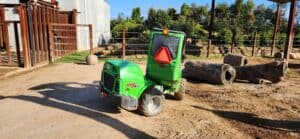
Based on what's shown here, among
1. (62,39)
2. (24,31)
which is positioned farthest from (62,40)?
(24,31)

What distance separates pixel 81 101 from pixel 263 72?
16.6 feet

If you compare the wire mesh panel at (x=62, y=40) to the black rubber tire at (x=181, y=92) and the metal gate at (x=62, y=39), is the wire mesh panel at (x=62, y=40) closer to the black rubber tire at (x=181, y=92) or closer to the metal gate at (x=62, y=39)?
the metal gate at (x=62, y=39)

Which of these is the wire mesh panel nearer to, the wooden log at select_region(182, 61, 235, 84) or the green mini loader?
the wooden log at select_region(182, 61, 235, 84)

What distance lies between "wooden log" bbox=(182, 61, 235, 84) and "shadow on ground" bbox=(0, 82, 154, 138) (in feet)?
9.29

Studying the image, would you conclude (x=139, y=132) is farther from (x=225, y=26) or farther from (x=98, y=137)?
(x=225, y=26)

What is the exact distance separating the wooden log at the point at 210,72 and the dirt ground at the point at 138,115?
36 centimetres

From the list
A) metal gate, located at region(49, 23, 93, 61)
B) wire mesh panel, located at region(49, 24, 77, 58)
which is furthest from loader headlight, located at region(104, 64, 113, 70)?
wire mesh panel, located at region(49, 24, 77, 58)

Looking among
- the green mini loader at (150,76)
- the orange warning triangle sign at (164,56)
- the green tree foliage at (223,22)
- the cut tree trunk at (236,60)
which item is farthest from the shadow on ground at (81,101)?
the green tree foliage at (223,22)

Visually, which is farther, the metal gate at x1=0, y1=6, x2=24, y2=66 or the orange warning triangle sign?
the metal gate at x1=0, y1=6, x2=24, y2=66

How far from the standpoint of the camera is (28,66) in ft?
Result: 27.5

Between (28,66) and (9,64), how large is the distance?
3.04 feet

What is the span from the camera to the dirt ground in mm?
3756

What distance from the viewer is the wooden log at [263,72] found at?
709 centimetres

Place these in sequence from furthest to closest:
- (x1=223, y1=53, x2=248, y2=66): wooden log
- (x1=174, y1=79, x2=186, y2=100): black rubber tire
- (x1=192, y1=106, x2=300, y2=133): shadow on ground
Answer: (x1=223, y1=53, x2=248, y2=66): wooden log
(x1=174, y1=79, x2=186, y2=100): black rubber tire
(x1=192, y1=106, x2=300, y2=133): shadow on ground
